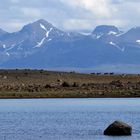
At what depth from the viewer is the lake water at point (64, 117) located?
48.9 meters

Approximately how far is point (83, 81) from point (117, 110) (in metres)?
48.1

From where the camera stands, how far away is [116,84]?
336ft

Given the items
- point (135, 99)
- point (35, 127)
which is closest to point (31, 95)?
point (135, 99)

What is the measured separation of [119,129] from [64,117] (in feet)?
47.5

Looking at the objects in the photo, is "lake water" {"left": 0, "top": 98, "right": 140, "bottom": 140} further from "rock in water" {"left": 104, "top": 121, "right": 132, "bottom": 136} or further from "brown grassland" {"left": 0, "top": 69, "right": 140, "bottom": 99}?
"brown grassland" {"left": 0, "top": 69, "right": 140, "bottom": 99}

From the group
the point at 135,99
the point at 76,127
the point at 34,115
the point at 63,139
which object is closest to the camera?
the point at 63,139

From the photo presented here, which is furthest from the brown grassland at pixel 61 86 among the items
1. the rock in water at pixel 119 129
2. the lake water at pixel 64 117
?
the rock in water at pixel 119 129

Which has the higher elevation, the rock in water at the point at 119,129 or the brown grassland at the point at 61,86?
the brown grassland at the point at 61,86

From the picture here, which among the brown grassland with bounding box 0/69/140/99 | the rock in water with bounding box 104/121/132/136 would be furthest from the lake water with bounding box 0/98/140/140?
the brown grassland with bounding box 0/69/140/99

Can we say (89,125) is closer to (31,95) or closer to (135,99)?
(135,99)

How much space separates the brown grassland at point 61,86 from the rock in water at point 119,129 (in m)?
41.2

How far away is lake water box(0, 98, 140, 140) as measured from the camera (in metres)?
48.9

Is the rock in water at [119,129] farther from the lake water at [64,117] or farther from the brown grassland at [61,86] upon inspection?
the brown grassland at [61,86]

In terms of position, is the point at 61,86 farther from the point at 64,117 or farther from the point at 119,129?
the point at 119,129
